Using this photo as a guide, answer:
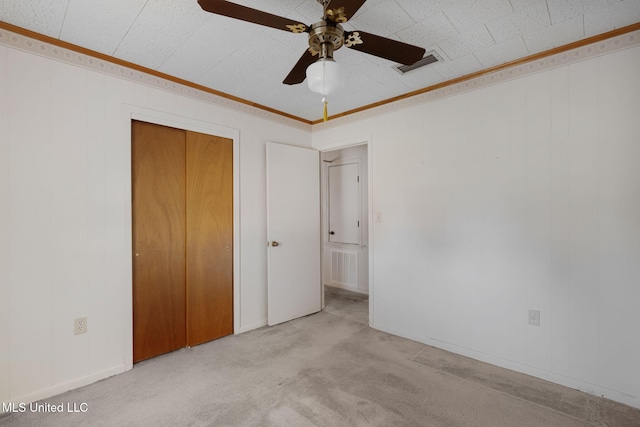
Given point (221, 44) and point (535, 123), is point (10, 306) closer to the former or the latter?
point (221, 44)

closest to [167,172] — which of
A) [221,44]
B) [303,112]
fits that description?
[221,44]

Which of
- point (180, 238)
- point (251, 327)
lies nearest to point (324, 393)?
point (251, 327)

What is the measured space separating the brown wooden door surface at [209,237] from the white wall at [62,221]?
514 mm

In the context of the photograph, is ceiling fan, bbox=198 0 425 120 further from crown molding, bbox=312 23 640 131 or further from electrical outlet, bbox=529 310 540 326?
electrical outlet, bbox=529 310 540 326

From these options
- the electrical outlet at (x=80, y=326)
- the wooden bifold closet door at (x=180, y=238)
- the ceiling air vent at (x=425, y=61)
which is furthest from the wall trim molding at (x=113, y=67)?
the electrical outlet at (x=80, y=326)

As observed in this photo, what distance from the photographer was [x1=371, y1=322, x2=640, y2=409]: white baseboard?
2.01m

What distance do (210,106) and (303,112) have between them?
1093 mm

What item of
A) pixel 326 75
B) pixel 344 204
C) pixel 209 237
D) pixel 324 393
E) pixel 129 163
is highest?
pixel 326 75

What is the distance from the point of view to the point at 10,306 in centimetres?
196

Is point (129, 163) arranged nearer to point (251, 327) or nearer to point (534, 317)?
point (251, 327)

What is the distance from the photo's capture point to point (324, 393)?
2117 mm

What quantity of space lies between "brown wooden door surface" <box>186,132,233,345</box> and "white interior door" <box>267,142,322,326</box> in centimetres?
47

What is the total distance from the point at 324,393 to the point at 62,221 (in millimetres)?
2254

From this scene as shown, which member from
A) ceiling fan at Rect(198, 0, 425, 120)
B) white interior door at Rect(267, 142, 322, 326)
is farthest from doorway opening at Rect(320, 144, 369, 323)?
ceiling fan at Rect(198, 0, 425, 120)
